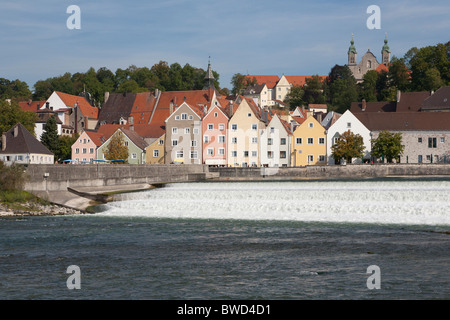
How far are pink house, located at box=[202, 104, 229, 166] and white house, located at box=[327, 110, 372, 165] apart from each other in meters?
14.9

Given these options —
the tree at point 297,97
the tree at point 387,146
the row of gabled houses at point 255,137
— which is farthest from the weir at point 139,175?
the tree at point 297,97

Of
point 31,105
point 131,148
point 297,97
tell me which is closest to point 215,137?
point 131,148

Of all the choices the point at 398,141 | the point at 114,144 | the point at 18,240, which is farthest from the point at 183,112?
the point at 18,240

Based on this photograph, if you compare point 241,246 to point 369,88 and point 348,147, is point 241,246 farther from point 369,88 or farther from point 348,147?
point 369,88

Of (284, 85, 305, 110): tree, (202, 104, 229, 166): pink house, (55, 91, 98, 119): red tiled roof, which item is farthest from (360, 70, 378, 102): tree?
(55, 91, 98, 119): red tiled roof

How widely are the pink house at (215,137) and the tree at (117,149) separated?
38.2 ft

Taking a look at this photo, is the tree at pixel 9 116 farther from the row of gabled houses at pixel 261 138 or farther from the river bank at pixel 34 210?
the river bank at pixel 34 210

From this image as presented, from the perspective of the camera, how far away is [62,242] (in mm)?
29297

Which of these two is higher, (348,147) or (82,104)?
(82,104)

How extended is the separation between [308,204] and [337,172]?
36650 mm

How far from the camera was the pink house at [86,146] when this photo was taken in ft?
310

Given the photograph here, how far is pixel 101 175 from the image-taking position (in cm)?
5556

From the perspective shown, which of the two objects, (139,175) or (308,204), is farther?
(139,175)
